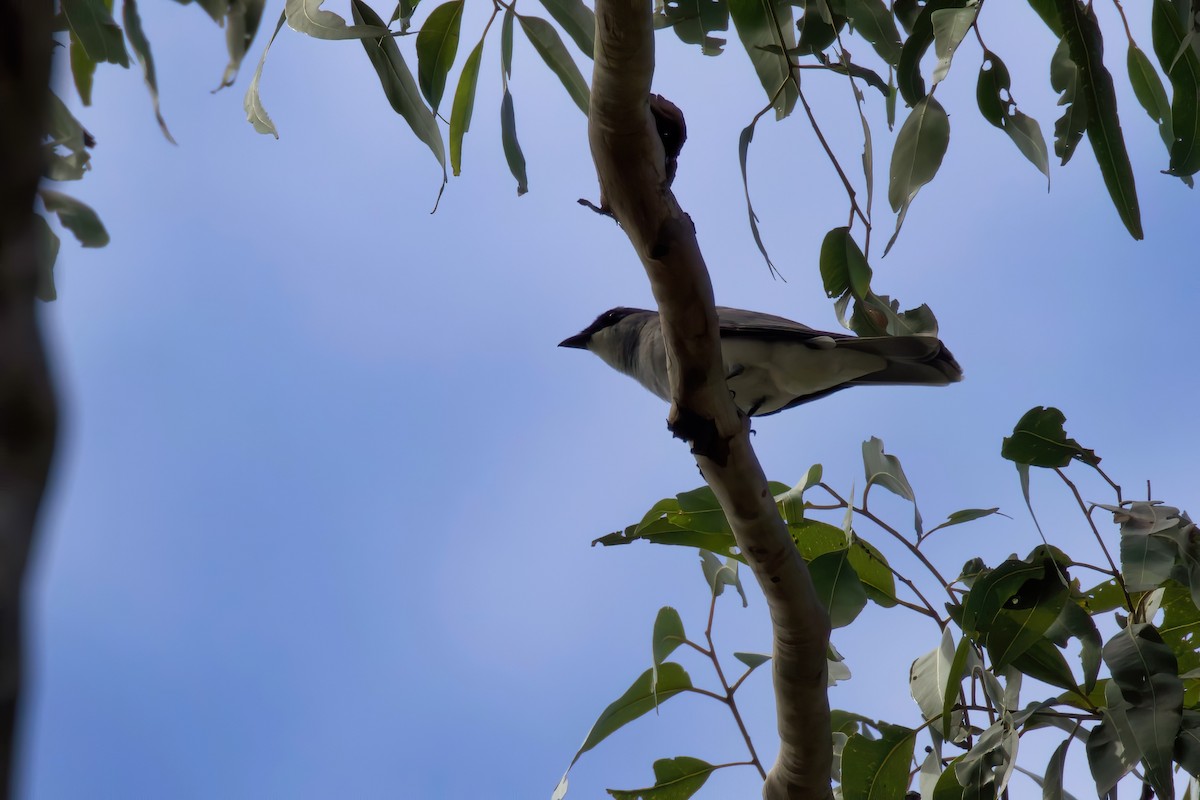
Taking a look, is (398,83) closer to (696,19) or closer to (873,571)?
(696,19)

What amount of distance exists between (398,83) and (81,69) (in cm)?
81

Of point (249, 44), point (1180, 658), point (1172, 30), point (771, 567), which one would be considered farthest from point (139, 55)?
point (1180, 658)

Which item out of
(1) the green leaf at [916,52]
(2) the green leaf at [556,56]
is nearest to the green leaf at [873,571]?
(1) the green leaf at [916,52]

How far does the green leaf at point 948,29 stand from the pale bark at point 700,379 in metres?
0.90

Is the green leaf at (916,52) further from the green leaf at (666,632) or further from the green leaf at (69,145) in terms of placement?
the green leaf at (69,145)

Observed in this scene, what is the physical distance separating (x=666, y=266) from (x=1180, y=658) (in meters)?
2.10

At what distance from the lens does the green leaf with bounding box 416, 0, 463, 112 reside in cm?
272

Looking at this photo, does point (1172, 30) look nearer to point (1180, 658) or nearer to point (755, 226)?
point (755, 226)

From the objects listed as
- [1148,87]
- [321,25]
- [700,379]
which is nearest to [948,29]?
[1148,87]

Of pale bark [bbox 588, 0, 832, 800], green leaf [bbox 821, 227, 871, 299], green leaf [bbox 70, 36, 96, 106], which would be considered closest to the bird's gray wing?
Answer: green leaf [bbox 821, 227, 871, 299]

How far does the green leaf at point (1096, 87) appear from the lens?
269cm

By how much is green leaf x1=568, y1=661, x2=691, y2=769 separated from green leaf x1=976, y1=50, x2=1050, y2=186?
179cm

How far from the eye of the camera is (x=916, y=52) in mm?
2807

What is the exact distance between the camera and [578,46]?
2826 mm
